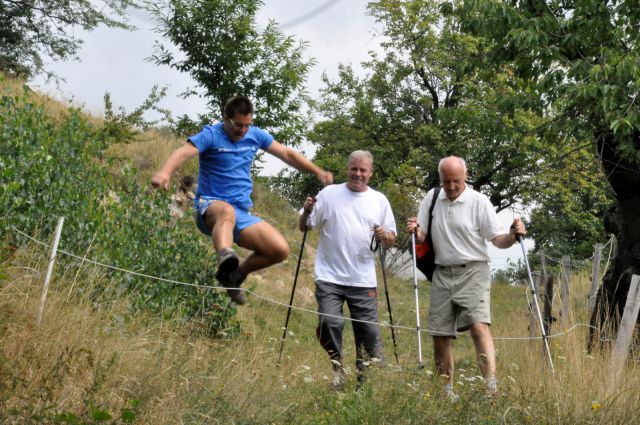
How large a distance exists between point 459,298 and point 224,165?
219 centimetres

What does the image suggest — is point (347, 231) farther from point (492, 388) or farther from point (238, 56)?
point (238, 56)

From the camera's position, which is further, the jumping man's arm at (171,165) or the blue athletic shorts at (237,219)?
the blue athletic shorts at (237,219)

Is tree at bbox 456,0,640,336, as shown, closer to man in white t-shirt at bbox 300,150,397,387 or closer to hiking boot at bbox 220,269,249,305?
man in white t-shirt at bbox 300,150,397,387

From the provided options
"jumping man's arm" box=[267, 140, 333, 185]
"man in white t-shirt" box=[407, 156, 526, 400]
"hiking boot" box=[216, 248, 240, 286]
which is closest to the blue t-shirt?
"jumping man's arm" box=[267, 140, 333, 185]

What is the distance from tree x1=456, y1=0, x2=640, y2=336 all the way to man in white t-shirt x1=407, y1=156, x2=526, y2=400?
7.45 ft

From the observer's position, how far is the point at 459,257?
6.84 m

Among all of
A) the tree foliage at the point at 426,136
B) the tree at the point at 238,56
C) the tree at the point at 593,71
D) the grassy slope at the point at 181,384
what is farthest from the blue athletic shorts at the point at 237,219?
the tree foliage at the point at 426,136

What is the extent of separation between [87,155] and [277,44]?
1146 centimetres

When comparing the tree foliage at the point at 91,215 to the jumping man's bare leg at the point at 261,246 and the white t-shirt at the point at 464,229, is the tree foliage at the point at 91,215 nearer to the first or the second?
the jumping man's bare leg at the point at 261,246

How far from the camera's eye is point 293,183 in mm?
43156

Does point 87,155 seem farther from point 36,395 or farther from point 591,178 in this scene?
point 591,178

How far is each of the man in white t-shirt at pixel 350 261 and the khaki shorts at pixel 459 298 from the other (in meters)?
0.50

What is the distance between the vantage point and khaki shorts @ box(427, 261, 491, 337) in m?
6.80

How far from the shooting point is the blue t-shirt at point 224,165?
282 inches
